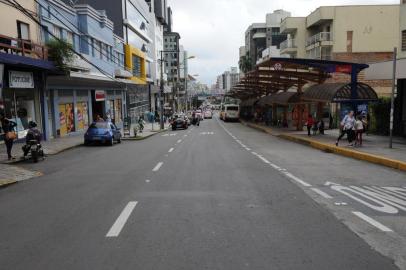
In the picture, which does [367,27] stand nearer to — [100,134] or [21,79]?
[100,134]

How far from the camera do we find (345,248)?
549 cm

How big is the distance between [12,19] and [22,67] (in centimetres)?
266

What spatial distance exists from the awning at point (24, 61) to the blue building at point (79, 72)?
63.2 inches

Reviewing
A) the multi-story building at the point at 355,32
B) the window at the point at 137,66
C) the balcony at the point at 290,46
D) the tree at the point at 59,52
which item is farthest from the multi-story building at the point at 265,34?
the tree at the point at 59,52

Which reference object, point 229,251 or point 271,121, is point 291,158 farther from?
point 271,121

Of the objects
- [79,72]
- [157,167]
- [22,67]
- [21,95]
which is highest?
[79,72]

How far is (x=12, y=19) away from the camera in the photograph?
72.4 feet

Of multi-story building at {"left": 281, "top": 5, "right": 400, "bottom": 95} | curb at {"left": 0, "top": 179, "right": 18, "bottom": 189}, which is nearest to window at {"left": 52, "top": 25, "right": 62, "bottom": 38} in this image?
curb at {"left": 0, "top": 179, "right": 18, "bottom": 189}

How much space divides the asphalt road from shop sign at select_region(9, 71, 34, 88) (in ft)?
36.8

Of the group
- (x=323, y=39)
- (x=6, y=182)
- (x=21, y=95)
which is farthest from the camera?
(x=323, y=39)

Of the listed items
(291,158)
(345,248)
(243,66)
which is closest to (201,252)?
(345,248)

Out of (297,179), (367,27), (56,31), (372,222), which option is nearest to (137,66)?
(56,31)

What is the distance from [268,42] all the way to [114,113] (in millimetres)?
74754

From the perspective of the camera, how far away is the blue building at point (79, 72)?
2691 cm
